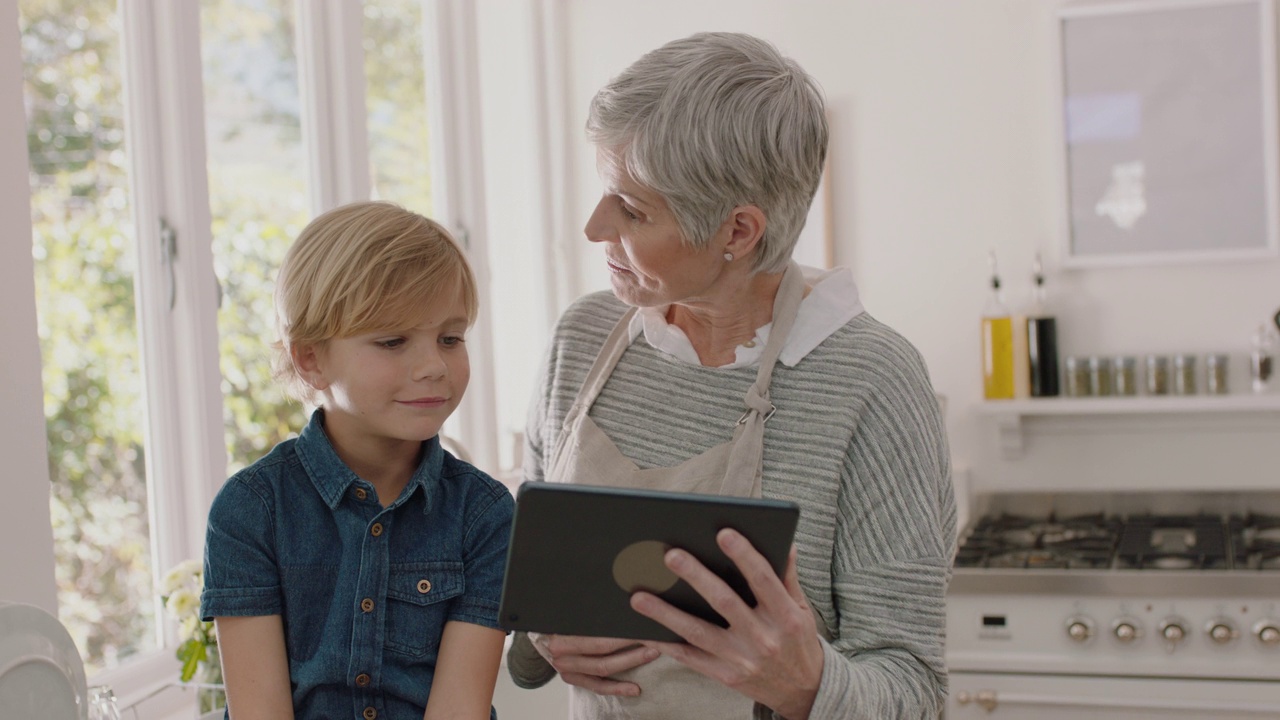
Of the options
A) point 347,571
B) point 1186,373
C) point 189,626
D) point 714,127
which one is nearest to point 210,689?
point 189,626

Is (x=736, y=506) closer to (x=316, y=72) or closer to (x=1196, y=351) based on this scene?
(x=316, y=72)

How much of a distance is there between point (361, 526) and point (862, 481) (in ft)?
1.68

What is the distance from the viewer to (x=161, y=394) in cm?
205

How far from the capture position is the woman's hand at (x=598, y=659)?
129 cm

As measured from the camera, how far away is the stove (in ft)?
7.89

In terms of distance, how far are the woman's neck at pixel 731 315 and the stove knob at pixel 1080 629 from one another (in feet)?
4.60

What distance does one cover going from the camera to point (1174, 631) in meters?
2.42

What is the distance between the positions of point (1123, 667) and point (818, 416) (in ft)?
4.93

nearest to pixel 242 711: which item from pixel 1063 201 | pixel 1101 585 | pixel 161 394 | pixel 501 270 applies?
pixel 161 394

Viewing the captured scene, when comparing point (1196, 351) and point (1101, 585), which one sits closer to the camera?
point (1101, 585)

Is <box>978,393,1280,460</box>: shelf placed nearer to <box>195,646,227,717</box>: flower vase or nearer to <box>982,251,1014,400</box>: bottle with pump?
<box>982,251,1014,400</box>: bottle with pump

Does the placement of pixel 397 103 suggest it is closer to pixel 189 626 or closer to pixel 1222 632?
pixel 189 626

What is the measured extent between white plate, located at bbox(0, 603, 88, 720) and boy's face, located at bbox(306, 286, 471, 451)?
33 centimetres

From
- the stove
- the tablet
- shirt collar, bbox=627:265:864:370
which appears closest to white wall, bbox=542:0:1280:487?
the stove
